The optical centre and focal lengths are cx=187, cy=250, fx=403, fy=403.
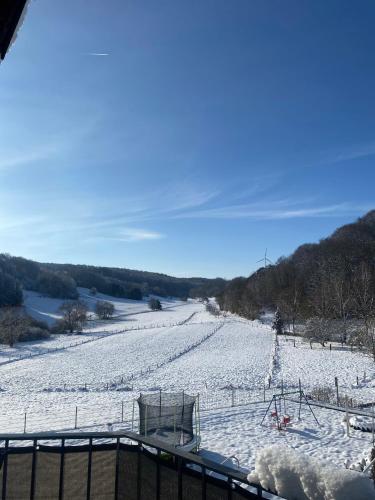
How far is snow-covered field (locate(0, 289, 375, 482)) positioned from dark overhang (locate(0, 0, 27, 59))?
3558mm

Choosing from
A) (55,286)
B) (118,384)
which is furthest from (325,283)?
(55,286)

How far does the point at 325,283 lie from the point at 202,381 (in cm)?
4156

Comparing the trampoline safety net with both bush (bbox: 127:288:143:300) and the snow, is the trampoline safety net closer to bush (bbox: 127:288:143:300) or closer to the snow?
the snow

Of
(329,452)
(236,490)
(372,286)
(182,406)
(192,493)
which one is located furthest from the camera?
(372,286)

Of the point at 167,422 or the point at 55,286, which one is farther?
the point at 55,286

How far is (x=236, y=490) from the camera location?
3.22m

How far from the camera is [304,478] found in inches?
106

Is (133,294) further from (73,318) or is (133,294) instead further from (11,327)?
(11,327)

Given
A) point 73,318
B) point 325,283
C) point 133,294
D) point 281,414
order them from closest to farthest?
point 281,414
point 325,283
point 73,318
point 133,294

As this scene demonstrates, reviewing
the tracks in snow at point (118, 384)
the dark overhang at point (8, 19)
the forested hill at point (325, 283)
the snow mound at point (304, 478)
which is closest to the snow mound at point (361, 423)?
the snow mound at point (304, 478)

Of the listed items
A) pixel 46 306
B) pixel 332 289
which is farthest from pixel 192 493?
pixel 46 306

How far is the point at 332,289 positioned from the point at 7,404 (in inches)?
2025

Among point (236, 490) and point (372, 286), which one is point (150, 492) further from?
point (372, 286)

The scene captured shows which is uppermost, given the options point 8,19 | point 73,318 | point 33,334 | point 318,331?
point 8,19
